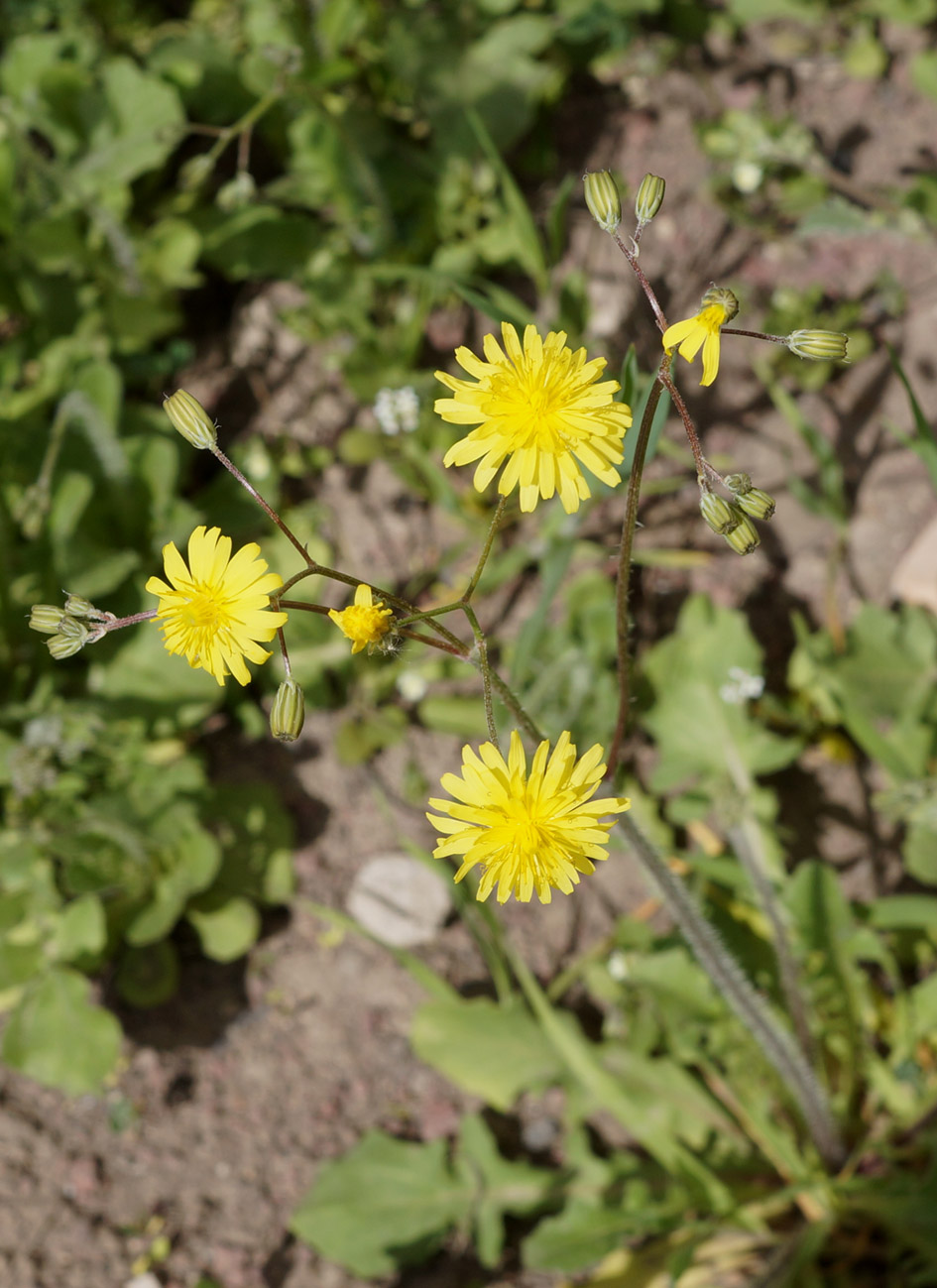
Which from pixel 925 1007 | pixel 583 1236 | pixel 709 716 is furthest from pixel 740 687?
pixel 583 1236

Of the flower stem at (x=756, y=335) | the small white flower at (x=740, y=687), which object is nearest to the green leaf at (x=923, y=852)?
the small white flower at (x=740, y=687)

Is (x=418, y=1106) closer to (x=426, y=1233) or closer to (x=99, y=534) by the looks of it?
(x=426, y=1233)

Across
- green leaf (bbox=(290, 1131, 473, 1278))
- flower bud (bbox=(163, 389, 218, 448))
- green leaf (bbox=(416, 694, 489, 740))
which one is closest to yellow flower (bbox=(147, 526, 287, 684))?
flower bud (bbox=(163, 389, 218, 448))

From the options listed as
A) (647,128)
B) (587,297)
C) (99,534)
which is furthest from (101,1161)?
(647,128)

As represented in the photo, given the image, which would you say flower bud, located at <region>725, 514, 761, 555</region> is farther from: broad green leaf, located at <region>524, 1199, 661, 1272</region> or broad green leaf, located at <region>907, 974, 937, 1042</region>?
broad green leaf, located at <region>524, 1199, 661, 1272</region>

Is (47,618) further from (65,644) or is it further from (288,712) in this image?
(288,712)
